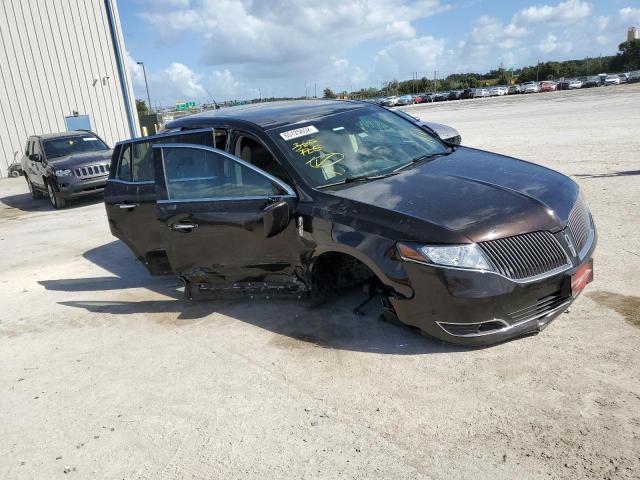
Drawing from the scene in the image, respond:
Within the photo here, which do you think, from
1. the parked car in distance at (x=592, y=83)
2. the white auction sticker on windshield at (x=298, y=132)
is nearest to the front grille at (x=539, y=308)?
the white auction sticker on windshield at (x=298, y=132)

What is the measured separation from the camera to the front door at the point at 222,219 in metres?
4.07

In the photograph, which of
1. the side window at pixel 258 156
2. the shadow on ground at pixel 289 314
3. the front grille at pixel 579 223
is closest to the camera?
the front grille at pixel 579 223

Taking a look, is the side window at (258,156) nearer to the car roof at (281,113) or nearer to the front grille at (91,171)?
the car roof at (281,113)

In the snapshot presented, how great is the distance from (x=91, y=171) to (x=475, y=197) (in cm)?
1087

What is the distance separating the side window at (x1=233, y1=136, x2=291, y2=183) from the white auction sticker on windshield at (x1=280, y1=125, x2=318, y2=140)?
0.20 m

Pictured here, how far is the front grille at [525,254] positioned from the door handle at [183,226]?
99.0 inches

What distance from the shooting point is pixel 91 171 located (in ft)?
39.7

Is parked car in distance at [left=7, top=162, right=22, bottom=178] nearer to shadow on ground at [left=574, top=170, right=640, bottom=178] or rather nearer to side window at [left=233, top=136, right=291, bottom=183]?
side window at [left=233, top=136, right=291, bottom=183]

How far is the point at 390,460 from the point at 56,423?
221 cm

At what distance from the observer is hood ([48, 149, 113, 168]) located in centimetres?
1220

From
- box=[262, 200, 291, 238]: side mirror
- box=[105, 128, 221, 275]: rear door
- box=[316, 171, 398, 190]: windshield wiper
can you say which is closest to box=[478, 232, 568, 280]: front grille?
box=[316, 171, 398, 190]: windshield wiper

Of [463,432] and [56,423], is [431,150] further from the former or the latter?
[56,423]

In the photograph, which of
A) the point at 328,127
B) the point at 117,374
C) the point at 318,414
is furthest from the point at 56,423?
the point at 328,127

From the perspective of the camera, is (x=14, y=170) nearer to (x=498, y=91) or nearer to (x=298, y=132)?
(x=298, y=132)
